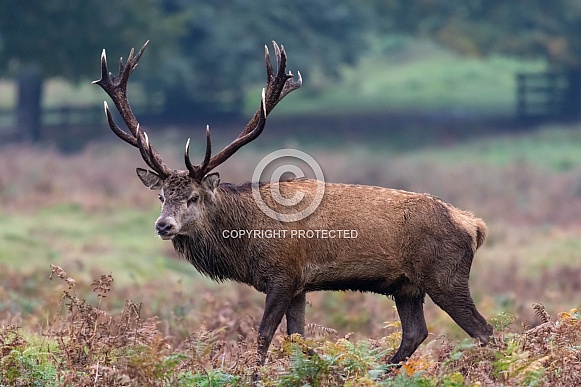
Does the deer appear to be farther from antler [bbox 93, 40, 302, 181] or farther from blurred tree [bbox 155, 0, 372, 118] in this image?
blurred tree [bbox 155, 0, 372, 118]

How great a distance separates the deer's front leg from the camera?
26.1ft

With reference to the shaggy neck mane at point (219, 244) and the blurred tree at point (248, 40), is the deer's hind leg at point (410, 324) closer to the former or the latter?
the shaggy neck mane at point (219, 244)

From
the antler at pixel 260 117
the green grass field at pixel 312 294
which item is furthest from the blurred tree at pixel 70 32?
the antler at pixel 260 117

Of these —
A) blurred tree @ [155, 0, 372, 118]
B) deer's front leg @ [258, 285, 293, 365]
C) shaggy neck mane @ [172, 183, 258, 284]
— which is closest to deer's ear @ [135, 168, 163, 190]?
shaggy neck mane @ [172, 183, 258, 284]

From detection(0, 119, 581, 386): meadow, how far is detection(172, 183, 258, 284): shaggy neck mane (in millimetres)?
482

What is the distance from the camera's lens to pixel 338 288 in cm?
831

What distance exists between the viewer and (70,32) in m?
28.5

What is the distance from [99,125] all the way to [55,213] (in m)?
13.3

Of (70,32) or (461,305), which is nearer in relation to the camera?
(461,305)

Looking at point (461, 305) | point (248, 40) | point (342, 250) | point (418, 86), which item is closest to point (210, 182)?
point (342, 250)

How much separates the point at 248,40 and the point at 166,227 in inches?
938

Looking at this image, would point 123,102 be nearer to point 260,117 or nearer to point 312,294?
point 260,117

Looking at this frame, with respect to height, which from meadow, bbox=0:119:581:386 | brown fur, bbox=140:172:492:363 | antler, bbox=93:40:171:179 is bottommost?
meadow, bbox=0:119:581:386

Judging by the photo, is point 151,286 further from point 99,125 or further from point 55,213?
point 99,125
